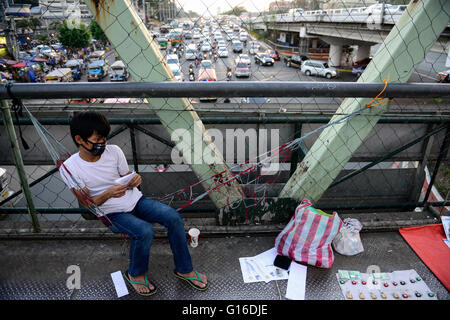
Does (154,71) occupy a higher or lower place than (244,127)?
higher

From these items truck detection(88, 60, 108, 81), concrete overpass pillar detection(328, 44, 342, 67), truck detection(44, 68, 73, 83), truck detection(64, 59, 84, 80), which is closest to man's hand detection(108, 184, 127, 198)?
truck detection(44, 68, 73, 83)

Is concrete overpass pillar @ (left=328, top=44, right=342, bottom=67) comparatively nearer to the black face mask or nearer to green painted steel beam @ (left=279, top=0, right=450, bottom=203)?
green painted steel beam @ (left=279, top=0, right=450, bottom=203)

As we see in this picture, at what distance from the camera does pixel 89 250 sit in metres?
2.36

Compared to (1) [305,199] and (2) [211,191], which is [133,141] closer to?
(2) [211,191]

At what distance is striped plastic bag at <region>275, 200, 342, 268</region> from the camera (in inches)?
Answer: 87.3

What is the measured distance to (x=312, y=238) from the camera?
2.25 m

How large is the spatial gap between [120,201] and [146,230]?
0.91 ft

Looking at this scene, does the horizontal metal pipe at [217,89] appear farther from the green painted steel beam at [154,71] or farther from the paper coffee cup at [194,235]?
the paper coffee cup at [194,235]

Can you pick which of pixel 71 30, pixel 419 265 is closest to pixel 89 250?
pixel 419 265

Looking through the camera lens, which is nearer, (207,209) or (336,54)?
(207,209)

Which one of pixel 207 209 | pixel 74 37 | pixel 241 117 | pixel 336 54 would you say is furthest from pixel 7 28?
pixel 336 54

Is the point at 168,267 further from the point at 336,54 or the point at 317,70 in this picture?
the point at 336,54

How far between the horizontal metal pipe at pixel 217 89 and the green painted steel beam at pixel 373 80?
0.19 m
